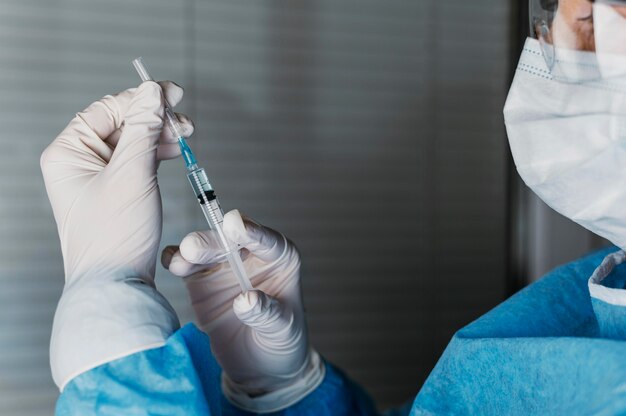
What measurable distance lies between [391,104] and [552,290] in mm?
1028

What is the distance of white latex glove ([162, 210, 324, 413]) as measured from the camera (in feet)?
2.93

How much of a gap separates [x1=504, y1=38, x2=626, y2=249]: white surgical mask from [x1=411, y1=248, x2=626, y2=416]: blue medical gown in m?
0.12

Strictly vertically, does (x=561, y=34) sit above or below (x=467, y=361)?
above

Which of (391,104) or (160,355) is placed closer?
(160,355)

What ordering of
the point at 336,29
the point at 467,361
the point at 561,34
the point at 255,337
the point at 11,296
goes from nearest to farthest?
the point at 561,34 → the point at 467,361 → the point at 255,337 → the point at 11,296 → the point at 336,29

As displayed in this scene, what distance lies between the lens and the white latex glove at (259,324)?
2.93 feet

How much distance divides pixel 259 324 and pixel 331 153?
3.29 feet

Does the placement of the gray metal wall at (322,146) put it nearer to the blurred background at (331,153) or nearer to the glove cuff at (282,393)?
the blurred background at (331,153)

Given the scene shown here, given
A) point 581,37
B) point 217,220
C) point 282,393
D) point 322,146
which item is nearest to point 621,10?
point 581,37

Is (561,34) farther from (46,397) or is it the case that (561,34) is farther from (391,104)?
(46,397)

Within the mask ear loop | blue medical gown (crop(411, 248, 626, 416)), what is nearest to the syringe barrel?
blue medical gown (crop(411, 248, 626, 416))

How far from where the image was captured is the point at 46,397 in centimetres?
160

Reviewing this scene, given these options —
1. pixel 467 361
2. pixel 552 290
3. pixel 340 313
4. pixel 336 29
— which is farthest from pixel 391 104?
pixel 467 361

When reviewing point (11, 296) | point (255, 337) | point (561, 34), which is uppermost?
point (561, 34)
